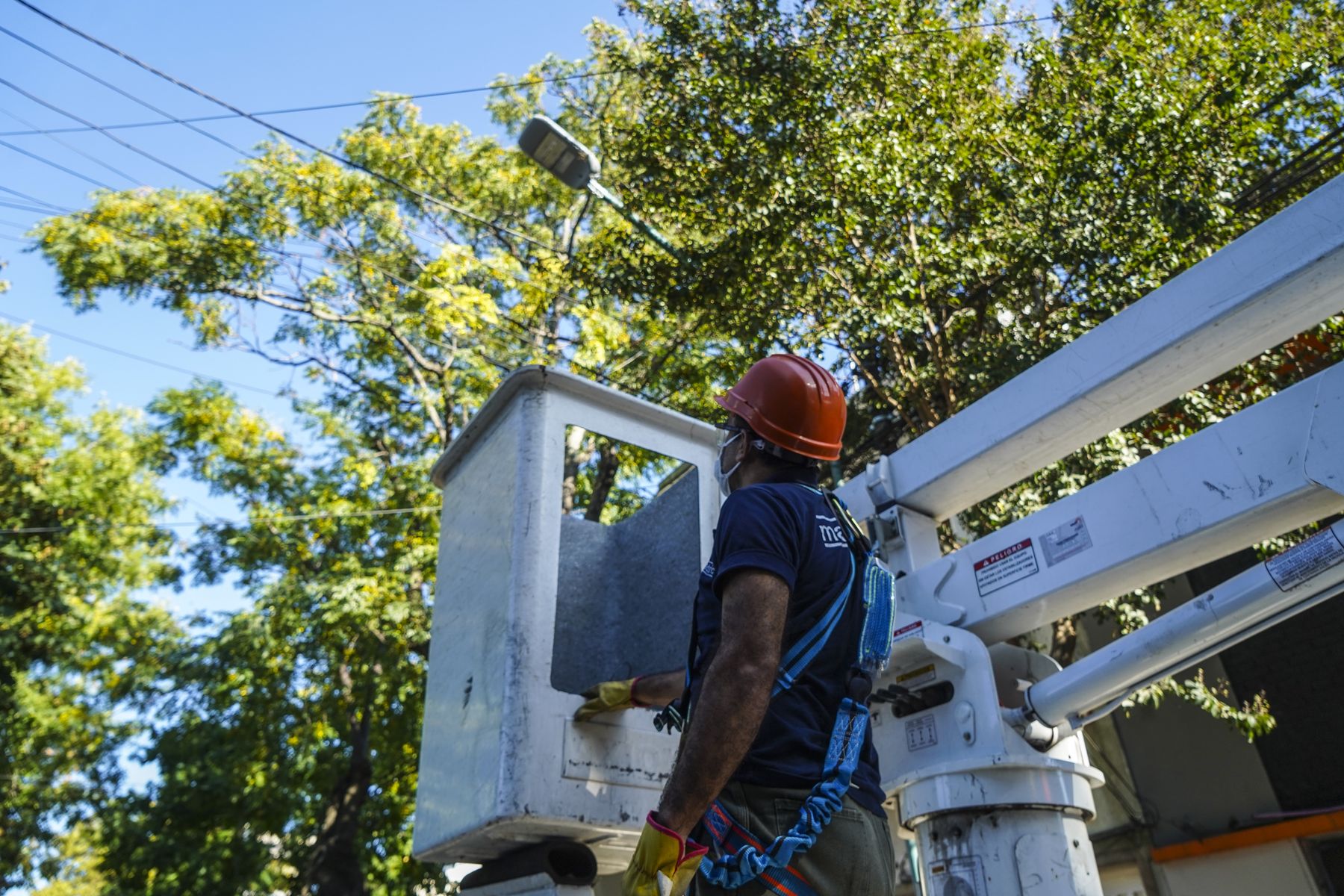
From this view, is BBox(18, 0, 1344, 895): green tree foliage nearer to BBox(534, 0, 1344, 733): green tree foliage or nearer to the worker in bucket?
BBox(534, 0, 1344, 733): green tree foliage

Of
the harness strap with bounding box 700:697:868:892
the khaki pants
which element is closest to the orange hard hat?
the harness strap with bounding box 700:697:868:892

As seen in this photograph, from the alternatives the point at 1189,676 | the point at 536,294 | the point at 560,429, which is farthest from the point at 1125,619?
the point at 536,294

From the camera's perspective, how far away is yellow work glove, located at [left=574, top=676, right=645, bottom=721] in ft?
8.46

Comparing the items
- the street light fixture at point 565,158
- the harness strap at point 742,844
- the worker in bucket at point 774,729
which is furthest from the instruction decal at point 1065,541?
the street light fixture at point 565,158

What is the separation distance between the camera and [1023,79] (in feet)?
26.0

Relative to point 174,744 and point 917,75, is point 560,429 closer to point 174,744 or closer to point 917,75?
point 917,75

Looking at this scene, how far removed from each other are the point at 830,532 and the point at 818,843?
1.97 ft

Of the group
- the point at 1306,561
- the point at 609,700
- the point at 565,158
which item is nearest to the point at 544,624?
the point at 609,700

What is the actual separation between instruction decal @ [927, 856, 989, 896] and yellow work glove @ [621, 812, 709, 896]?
3.76 feet

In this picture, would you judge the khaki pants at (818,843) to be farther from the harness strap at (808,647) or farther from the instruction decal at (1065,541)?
the instruction decal at (1065,541)

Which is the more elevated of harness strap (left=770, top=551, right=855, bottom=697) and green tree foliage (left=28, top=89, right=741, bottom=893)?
green tree foliage (left=28, top=89, right=741, bottom=893)

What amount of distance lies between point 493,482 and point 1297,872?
345 inches

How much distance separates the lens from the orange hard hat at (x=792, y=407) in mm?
2203

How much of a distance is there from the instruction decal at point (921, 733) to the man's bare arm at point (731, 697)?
1.18 m
